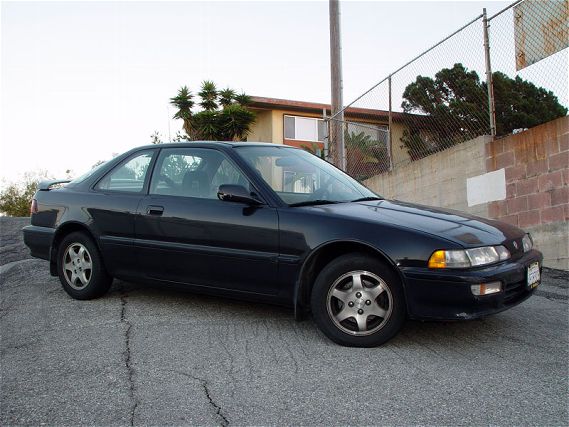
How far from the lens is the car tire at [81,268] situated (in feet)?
17.1

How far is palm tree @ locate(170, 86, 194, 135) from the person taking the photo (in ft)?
92.7

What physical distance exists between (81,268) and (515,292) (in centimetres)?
373

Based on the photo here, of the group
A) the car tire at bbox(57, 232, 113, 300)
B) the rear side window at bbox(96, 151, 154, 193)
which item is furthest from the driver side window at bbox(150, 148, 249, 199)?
the car tire at bbox(57, 232, 113, 300)

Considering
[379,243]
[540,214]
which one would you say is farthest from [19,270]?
[540,214]

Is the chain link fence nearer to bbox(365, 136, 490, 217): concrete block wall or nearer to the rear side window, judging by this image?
bbox(365, 136, 490, 217): concrete block wall

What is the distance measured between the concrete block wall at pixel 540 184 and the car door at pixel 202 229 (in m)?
4.22

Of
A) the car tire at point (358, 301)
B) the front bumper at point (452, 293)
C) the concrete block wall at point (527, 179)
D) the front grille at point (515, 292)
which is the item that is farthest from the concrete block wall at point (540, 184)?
the car tire at point (358, 301)

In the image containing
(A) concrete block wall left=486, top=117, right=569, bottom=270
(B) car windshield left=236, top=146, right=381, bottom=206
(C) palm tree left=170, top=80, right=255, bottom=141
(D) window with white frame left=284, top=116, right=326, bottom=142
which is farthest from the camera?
(D) window with white frame left=284, top=116, right=326, bottom=142

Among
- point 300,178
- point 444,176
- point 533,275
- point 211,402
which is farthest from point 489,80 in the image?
point 211,402

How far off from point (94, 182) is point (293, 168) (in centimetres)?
196

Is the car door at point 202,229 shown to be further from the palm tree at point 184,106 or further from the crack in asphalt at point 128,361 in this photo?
the palm tree at point 184,106

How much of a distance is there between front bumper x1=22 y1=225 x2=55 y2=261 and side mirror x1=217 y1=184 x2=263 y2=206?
2176mm

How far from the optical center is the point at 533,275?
4160 mm

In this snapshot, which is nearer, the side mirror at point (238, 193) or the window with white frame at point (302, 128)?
the side mirror at point (238, 193)
